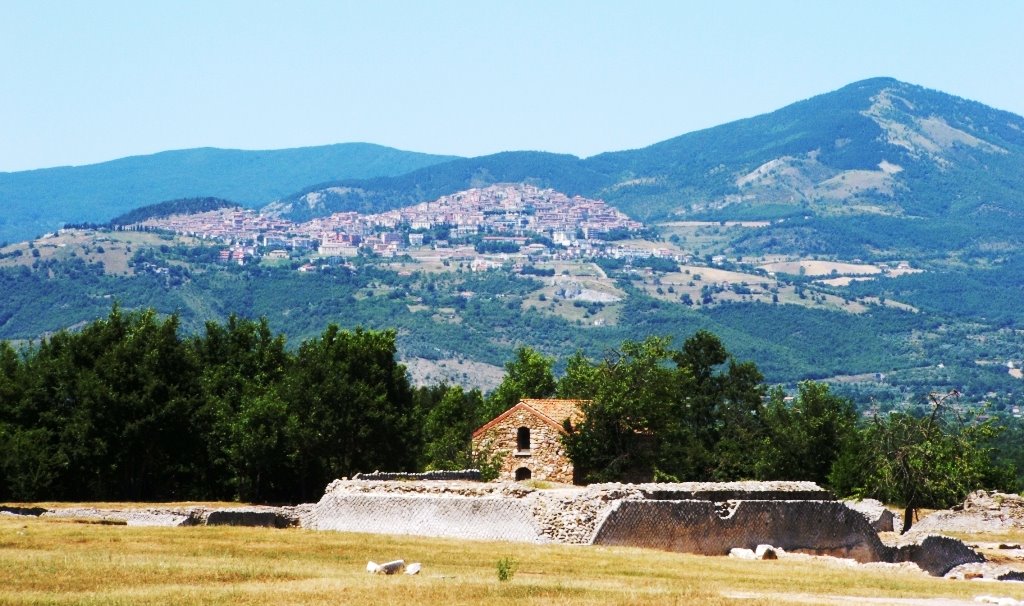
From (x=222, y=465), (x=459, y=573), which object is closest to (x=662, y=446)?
(x=222, y=465)

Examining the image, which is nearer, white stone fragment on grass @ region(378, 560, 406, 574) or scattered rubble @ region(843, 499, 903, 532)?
white stone fragment on grass @ region(378, 560, 406, 574)

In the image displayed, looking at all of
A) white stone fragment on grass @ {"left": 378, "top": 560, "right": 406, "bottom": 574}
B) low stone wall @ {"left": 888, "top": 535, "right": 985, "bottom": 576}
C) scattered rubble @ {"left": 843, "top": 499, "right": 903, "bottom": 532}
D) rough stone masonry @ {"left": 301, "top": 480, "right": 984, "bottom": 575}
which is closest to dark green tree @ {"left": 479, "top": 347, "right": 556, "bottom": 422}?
scattered rubble @ {"left": 843, "top": 499, "right": 903, "bottom": 532}

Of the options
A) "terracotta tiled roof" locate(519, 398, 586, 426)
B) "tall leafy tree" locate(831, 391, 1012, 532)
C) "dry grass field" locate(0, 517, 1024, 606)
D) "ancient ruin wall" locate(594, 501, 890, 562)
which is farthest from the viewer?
"terracotta tiled roof" locate(519, 398, 586, 426)

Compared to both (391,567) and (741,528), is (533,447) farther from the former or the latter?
(391,567)

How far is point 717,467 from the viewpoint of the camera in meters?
72.5

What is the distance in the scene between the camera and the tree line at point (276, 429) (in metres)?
60.8

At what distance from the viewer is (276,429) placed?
199 ft

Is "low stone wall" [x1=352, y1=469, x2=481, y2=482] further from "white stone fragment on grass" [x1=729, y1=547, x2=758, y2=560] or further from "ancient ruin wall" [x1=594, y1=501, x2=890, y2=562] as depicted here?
"white stone fragment on grass" [x1=729, y1=547, x2=758, y2=560]

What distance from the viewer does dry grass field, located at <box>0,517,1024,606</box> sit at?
28.0 meters

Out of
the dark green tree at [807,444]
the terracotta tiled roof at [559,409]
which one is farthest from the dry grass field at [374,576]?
the dark green tree at [807,444]

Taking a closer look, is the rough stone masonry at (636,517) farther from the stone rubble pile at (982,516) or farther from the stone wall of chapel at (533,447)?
the stone wall of chapel at (533,447)

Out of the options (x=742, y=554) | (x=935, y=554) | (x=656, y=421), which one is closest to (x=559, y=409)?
(x=656, y=421)

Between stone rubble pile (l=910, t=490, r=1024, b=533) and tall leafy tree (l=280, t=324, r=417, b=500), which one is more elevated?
tall leafy tree (l=280, t=324, r=417, b=500)

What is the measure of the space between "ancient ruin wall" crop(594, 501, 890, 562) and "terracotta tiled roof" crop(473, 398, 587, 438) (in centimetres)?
1722
